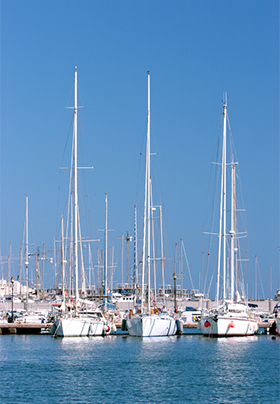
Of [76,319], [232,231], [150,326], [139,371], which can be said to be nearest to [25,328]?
[76,319]

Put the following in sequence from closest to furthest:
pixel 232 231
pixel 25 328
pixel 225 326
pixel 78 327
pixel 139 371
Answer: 1. pixel 139 371
2. pixel 78 327
3. pixel 225 326
4. pixel 232 231
5. pixel 25 328

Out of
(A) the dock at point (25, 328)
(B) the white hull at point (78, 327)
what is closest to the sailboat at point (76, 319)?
(B) the white hull at point (78, 327)

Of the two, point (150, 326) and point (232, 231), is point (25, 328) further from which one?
point (232, 231)

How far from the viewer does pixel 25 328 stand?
6881 centimetres

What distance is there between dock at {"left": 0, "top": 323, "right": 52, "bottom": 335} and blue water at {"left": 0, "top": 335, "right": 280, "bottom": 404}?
1449 centimetres

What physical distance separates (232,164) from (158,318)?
16453mm

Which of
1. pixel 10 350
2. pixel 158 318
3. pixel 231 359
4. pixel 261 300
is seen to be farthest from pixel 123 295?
pixel 231 359

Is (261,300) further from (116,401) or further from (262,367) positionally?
(116,401)

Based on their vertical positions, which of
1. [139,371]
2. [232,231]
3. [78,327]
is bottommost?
[139,371]

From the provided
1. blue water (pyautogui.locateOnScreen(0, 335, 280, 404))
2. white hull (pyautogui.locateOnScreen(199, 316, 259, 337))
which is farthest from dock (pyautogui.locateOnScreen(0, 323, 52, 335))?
white hull (pyautogui.locateOnScreen(199, 316, 259, 337))

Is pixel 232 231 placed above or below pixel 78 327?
above

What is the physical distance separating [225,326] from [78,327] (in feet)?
37.3

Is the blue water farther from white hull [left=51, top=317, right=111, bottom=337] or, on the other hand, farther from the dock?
the dock

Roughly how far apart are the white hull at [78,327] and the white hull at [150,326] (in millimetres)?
2631
